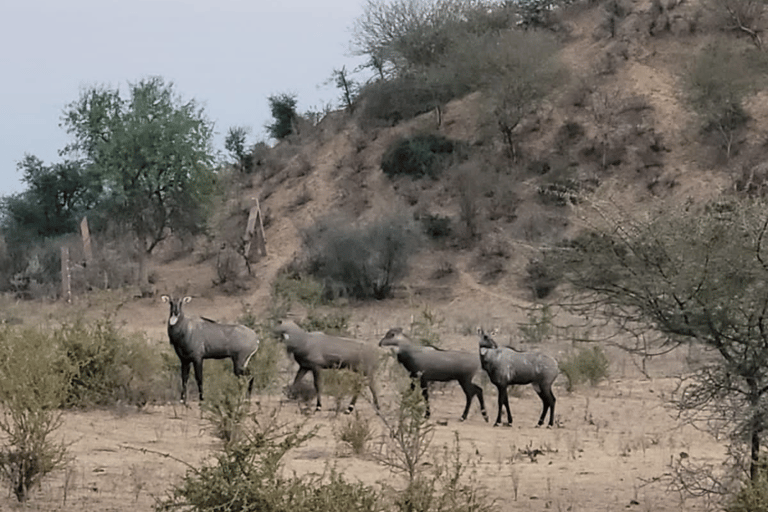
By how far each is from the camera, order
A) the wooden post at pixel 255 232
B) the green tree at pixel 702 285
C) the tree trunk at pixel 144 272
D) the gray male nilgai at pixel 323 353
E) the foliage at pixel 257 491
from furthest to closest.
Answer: the wooden post at pixel 255 232 < the tree trunk at pixel 144 272 < the gray male nilgai at pixel 323 353 < the green tree at pixel 702 285 < the foliage at pixel 257 491

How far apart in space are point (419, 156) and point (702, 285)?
108ft

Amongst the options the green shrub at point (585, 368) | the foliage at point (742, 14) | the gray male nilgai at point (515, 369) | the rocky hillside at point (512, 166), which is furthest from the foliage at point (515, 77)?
the gray male nilgai at point (515, 369)

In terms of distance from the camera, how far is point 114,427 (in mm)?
10383

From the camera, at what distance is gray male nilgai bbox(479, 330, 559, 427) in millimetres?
11711

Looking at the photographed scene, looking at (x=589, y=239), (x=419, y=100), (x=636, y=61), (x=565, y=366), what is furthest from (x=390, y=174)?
(x=589, y=239)

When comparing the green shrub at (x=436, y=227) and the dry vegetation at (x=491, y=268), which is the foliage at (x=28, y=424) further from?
the green shrub at (x=436, y=227)

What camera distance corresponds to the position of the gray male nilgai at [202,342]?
11.7 metres

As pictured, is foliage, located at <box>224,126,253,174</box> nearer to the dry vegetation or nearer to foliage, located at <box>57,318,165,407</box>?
the dry vegetation

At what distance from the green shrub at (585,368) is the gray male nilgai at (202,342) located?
5.44m

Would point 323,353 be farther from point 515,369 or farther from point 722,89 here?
point 722,89

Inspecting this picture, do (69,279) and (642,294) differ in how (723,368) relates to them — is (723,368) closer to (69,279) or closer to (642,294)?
(642,294)

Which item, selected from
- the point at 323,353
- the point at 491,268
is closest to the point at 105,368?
the point at 323,353

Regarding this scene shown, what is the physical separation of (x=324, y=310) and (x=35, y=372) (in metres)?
17.4

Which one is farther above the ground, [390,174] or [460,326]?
[390,174]
